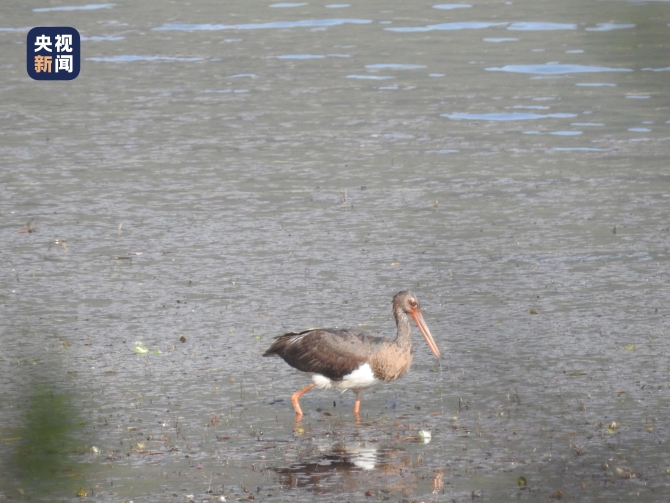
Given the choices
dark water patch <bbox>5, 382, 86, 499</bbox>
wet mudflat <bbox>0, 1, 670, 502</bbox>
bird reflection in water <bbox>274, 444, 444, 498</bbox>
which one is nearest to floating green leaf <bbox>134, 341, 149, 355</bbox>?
wet mudflat <bbox>0, 1, 670, 502</bbox>

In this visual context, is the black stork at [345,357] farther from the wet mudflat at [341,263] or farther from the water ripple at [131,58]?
the water ripple at [131,58]

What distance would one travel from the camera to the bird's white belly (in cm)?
786

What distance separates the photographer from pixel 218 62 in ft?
75.1

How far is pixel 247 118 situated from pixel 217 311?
8.65m

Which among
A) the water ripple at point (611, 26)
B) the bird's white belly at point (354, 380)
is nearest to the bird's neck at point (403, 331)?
the bird's white belly at point (354, 380)

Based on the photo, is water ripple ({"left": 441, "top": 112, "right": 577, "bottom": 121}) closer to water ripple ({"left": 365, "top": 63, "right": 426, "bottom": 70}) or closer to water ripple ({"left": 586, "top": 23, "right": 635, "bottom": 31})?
water ripple ({"left": 365, "top": 63, "right": 426, "bottom": 70})

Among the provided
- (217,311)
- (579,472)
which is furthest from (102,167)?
(579,472)

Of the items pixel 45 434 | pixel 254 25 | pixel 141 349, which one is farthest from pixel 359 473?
pixel 254 25

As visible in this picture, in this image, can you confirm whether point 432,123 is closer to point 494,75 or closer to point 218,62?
point 494,75

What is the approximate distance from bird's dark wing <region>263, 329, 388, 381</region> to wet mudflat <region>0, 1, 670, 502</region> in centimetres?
34

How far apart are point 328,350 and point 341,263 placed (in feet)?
12.3

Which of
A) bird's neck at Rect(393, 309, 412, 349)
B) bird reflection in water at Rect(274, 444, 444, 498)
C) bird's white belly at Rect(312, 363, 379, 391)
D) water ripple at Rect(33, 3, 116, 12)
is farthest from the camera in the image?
water ripple at Rect(33, 3, 116, 12)

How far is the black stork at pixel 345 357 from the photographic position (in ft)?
25.8

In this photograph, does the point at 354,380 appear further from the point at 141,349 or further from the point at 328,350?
the point at 141,349
